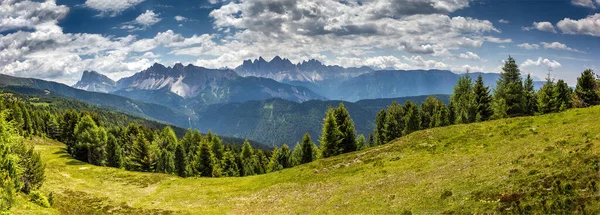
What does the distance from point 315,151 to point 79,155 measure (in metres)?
69.5

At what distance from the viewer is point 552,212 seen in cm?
1681

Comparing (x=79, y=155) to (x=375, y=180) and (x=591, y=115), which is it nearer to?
(x=375, y=180)

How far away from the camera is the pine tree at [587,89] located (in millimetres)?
78062

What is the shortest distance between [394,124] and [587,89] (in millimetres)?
50595

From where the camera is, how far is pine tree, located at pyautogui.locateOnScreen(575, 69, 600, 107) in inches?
3073

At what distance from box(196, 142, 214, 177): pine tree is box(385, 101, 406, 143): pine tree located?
59147mm

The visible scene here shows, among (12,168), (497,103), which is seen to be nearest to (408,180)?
(12,168)

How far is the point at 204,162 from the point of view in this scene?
302 ft

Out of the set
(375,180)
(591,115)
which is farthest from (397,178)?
(591,115)

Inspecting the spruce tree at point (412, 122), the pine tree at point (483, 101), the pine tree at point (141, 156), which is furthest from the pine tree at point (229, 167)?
the pine tree at point (483, 101)

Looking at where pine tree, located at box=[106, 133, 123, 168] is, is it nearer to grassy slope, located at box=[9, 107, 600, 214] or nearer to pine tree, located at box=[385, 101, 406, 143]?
grassy slope, located at box=[9, 107, 600, 214]

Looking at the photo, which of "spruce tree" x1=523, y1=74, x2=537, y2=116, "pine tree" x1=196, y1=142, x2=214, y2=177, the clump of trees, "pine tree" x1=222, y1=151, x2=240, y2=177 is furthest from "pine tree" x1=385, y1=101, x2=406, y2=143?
the clump of trees

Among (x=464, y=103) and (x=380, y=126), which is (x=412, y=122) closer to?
(x=380, y=126)

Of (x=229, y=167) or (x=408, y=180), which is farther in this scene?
(x=229, y=167)
